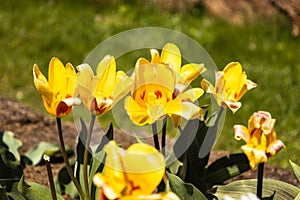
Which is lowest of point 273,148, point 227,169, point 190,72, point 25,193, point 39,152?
point 39,152

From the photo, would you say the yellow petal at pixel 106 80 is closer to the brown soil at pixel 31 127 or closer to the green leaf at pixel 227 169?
the green leaf at pixel 227 169

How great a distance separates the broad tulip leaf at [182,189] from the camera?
190cm

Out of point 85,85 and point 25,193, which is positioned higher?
point 85,85

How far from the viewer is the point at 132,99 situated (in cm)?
195

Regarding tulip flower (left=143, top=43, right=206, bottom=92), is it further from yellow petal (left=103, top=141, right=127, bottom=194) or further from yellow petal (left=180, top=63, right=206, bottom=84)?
yellow petal (left=103, top=141, right=127, bottom=194)

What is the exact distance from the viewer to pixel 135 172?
1.46m

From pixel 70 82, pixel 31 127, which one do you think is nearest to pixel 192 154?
pixel 70 82

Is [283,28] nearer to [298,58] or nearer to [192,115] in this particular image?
[298,58]

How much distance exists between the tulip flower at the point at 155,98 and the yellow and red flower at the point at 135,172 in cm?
46

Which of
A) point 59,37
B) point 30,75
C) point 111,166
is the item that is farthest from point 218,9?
point 111,166

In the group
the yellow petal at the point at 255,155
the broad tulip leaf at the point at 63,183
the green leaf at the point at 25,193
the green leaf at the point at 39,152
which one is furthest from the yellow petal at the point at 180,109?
the green leaf at the point at 39,152

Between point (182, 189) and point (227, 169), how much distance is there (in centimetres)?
72

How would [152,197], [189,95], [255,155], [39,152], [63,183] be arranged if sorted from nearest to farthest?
[152,197]
[255,155]
[189,95]
[63,183]
[39,152]

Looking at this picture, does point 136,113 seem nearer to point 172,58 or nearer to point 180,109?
point 180,109
